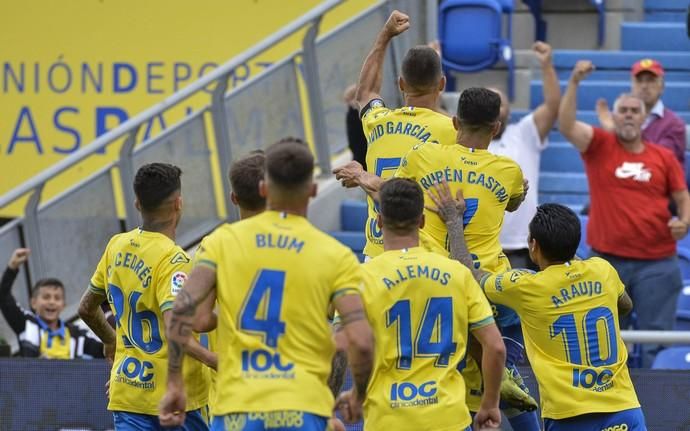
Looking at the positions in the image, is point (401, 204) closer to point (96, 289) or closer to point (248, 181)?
point (248, 181)

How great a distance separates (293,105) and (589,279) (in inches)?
224

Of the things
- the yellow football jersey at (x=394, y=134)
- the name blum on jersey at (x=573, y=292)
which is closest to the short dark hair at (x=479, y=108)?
the yellow football jersey at (x=394, y=134)

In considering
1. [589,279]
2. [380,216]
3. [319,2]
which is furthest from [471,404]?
[319,2]

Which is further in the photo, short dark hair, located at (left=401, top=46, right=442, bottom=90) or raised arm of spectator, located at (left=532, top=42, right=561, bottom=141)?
raised arm of spectator, located at (left=532, top=42, right=561, bottom=141)

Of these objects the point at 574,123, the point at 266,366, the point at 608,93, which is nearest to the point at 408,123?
the point at 266,366

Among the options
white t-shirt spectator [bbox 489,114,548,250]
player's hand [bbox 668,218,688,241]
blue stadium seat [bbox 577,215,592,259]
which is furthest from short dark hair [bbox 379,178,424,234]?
blue stadium seat [bbox 577,215,592,259]

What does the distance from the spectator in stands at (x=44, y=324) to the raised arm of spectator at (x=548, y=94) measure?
3.76 metres

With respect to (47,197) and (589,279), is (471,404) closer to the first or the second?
(589,279)

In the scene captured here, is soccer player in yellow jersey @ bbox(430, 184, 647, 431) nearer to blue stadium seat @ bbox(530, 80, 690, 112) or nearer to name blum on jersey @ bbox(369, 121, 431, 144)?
name blum on jersey @ bbox(369, 121, 431, 144)

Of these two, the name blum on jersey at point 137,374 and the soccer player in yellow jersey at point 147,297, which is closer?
the soccer player in yellow jersey at point 147,297

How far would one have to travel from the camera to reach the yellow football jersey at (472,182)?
734 cm

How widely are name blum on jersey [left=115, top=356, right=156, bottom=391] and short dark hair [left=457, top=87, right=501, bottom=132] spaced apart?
204 centimetres

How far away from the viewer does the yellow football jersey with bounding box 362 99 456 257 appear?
25.1 ft

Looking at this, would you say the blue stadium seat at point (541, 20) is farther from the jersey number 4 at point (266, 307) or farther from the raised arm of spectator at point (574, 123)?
the jersey number 4 at point (266, 307)
